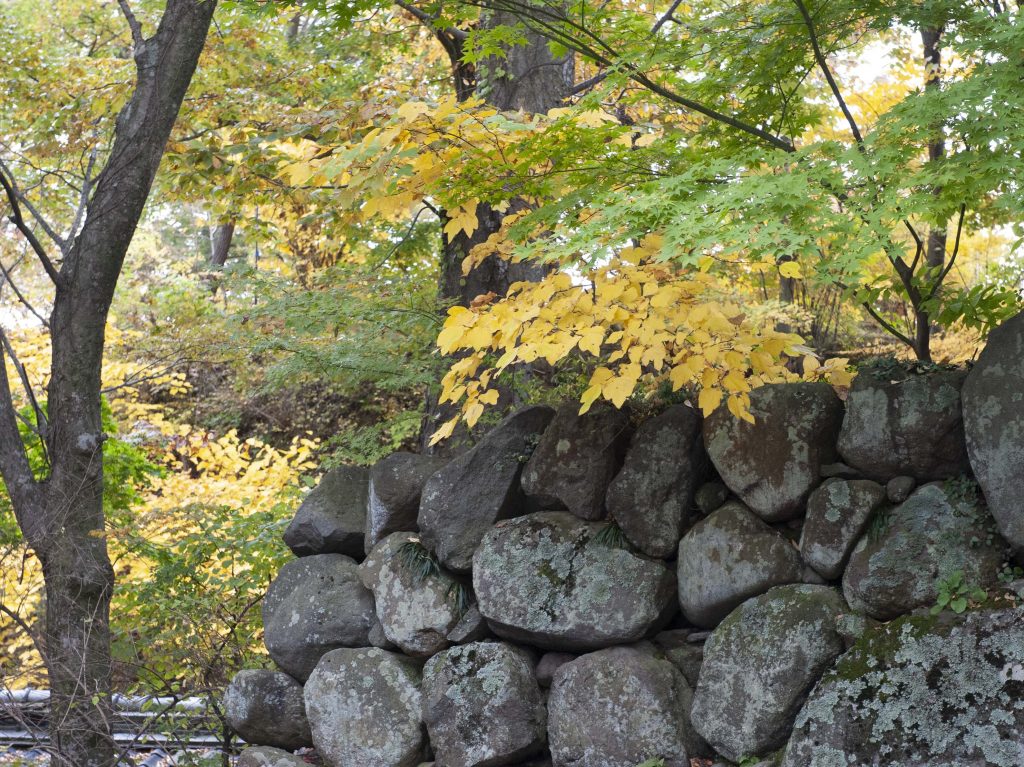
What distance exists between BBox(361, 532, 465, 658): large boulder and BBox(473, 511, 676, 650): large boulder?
8.2 inches

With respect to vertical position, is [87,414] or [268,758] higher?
[87,414]

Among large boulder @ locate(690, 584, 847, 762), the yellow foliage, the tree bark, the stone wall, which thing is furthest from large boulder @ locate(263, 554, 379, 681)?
large boulder @ locate(690, 584, 847, 762)

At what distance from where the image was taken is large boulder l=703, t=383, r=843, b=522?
10.4 ft

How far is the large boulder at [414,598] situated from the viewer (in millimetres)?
3773

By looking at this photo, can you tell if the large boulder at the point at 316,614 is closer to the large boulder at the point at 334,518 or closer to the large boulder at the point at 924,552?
the large boulder at the point at 334,518

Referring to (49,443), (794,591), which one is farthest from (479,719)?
(49,443)

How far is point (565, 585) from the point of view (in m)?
3.50

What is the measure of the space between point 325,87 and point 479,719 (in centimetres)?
548

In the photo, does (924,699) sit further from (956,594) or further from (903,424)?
(903,424)

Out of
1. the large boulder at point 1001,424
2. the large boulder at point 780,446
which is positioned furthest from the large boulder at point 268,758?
the large boulder at point 1001,424

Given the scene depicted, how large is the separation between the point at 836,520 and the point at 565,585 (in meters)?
1.03

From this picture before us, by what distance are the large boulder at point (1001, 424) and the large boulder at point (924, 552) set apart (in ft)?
0.30

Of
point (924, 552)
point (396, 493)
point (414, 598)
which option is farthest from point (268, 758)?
point (924, 552)

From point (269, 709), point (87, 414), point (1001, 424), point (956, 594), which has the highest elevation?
point (87, 414)
